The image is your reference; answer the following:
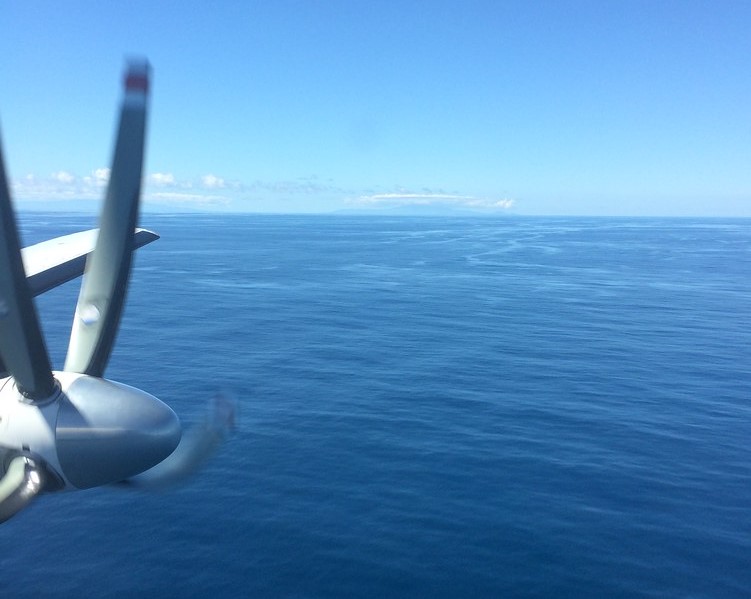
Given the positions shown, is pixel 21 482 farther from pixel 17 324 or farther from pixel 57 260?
pixel 57 260

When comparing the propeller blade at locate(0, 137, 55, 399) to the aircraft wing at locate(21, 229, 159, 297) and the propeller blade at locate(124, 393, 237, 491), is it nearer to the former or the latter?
the propeller blade at locate(124, 393, 237, 491)

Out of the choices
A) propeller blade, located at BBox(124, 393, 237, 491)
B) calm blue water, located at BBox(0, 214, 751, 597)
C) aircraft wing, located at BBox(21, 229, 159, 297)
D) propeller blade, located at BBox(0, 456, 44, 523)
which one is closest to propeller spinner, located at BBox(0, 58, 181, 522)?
propeller blade, located at BBox(0, 456, 44, 523)

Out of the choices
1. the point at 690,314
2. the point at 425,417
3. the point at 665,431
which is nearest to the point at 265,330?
the point at 425,417

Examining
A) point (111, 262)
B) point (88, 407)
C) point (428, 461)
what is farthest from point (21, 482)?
point (428, 461)

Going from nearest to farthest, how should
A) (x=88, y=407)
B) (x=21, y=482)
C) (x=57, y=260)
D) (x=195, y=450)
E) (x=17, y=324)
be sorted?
(x=17, y=324) < (x=21, y=482) < (x=88, y=407) < (x=195, y=450) < (x=57, y=260)

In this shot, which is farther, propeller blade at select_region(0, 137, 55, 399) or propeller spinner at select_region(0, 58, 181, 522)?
propeller spinner at select_region(0, 58, 181, 522)
